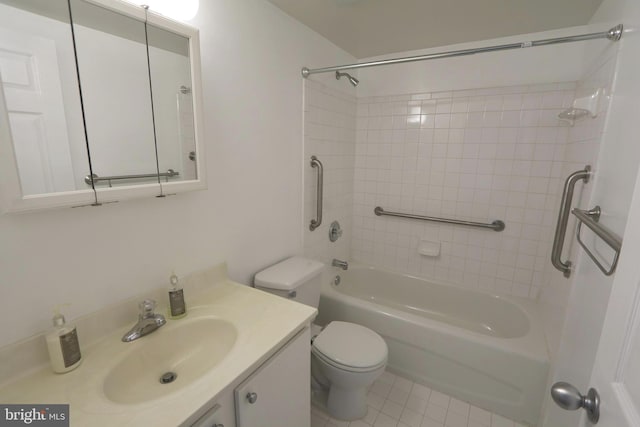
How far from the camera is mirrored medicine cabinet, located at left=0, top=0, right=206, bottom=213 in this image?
2.41ft

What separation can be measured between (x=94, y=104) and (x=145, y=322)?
2.40 feet

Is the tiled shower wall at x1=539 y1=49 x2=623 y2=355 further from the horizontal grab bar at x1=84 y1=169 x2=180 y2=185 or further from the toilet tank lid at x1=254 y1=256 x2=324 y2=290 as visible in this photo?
the horizontal grab bar at x1=84 y1=169 x2=180 y2=185

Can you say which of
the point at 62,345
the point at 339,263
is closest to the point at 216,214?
the point at 62,345

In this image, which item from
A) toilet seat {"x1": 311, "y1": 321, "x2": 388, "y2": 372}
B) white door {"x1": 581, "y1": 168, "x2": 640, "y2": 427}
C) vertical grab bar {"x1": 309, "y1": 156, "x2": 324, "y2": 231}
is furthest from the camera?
vertical grab bar {"x1": 309, "y1": 156, "x2": 324, "y2": 231}

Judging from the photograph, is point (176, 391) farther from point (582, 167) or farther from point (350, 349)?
point (582, 167)

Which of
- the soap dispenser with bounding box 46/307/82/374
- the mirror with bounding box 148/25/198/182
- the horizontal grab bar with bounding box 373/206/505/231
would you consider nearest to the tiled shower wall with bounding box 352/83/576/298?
the horizontal grab bar with bounding box 373/206/505/231

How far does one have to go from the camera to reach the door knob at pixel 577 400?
0.58 meters

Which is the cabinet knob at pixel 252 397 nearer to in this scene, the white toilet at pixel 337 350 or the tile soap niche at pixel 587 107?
the white toilet at pixel 337 350

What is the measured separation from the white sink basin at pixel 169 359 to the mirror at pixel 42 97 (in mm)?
543

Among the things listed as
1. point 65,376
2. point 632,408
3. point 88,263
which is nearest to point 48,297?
point 88,263

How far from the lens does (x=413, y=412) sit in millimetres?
1696

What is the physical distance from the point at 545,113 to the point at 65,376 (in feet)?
8.93

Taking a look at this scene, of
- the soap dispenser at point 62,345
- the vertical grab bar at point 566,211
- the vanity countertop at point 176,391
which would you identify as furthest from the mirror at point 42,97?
the vertical grab bar at point 566,211

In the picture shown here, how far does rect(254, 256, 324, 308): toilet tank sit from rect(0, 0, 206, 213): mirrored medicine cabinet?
0.66 m
